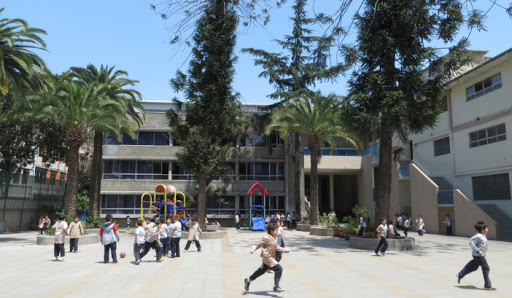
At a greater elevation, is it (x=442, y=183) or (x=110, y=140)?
(x=110, y=140)

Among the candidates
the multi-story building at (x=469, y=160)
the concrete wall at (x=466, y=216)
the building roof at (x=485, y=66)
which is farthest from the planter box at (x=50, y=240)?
the concrete wall at (x=466, y=216)

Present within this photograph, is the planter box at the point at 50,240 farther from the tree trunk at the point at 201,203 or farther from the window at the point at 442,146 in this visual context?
the window at the point at 442,146

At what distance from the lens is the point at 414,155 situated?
3269 cm

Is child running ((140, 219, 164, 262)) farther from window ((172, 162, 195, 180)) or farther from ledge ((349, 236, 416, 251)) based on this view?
window ((172, 162, 195, 180))

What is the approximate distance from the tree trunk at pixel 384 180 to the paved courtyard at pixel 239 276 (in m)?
3.30

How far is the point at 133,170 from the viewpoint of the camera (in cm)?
3647

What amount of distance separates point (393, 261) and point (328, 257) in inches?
91.2

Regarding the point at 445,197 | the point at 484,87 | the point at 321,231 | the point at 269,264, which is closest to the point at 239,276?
the point at 269,264

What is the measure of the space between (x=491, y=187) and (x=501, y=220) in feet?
7.95

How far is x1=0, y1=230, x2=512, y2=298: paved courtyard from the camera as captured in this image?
8016 mm

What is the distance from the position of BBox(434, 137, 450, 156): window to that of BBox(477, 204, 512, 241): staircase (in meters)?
5.72

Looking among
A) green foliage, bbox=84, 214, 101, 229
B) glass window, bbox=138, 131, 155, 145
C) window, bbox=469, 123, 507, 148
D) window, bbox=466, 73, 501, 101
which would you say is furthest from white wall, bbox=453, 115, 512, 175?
glass window, bbox=138, 131, 155, 145

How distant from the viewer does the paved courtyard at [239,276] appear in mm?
8016

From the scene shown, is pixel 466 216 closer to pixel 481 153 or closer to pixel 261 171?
pixel 481 153
